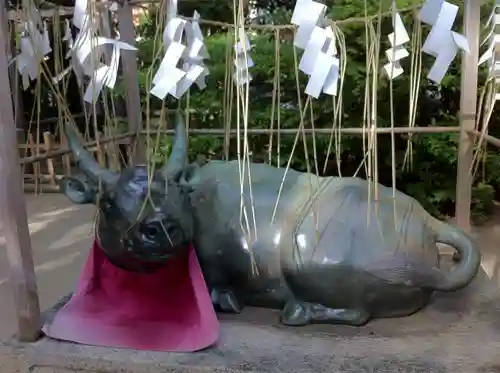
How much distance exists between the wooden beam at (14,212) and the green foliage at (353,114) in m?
1.37

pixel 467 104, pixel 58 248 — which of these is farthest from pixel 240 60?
pixel 58 248

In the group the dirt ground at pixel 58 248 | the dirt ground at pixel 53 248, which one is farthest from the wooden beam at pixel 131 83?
the dirt ground at pixel 58 248

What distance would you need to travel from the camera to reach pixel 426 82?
254cm

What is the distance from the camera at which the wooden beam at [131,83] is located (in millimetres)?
1859

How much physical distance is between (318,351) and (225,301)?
278 mm

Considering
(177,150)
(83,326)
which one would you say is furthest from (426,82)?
(83,326)

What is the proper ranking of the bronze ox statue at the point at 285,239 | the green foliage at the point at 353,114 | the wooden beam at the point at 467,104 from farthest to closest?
the green foliage at the point at 353,114 < the wooden beam at the point at 467,104 < the bronze ox statue at the point at 285,239

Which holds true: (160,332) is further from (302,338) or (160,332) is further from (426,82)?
(426,82)

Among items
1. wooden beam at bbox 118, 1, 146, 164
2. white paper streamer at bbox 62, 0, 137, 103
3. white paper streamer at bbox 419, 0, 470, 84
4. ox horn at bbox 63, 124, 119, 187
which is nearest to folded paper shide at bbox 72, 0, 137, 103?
white paper streamer at bbox 62, 0, 137, 103

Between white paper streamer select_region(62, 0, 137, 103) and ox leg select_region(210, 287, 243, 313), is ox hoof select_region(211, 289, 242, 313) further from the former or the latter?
white paper streamer select_region(62, 0, 137, 103)

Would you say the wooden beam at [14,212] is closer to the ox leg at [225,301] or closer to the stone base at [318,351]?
the stone base at [318,351]

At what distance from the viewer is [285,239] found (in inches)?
52.5

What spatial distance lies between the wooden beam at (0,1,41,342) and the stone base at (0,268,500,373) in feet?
0.33

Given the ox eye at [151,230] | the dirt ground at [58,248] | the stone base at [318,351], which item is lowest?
the dirt ground at [58,248]
